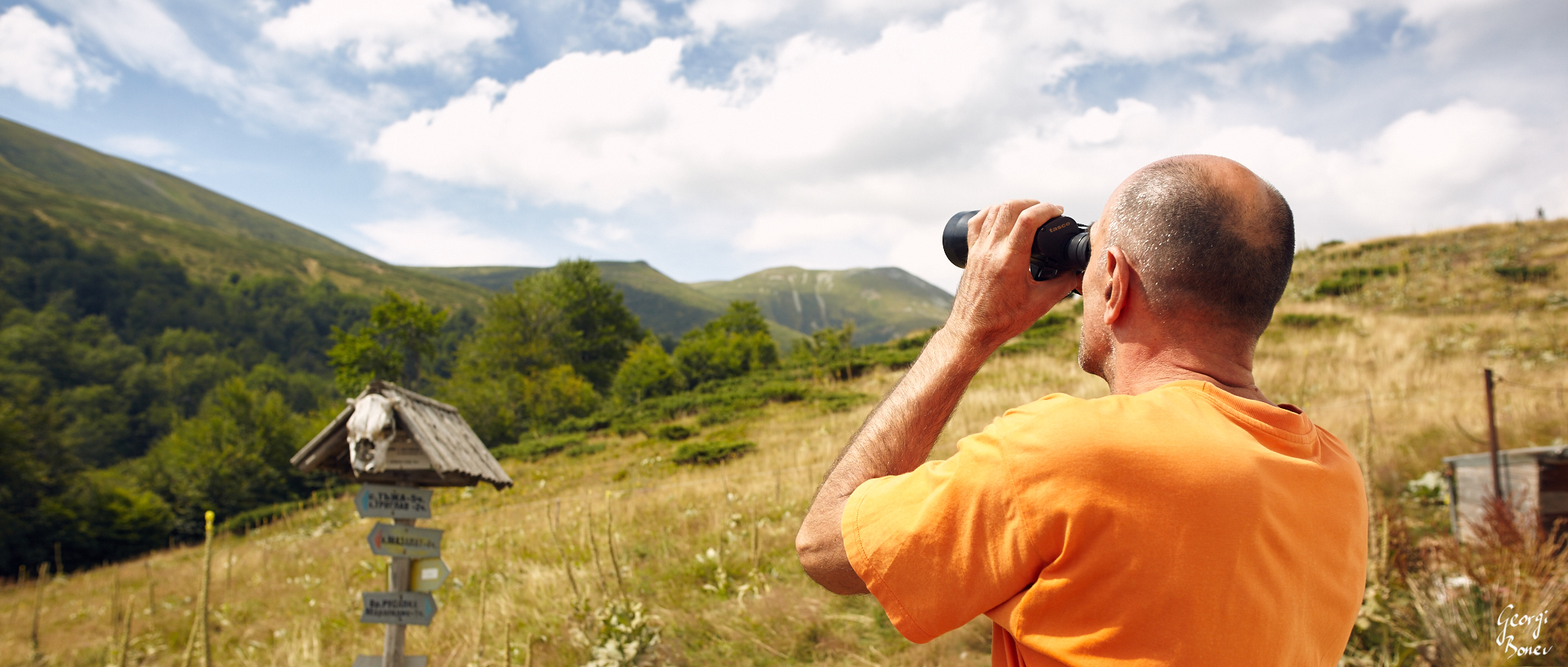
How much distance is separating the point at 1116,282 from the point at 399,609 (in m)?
4.01

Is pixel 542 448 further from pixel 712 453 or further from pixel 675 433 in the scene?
pixel 712 453

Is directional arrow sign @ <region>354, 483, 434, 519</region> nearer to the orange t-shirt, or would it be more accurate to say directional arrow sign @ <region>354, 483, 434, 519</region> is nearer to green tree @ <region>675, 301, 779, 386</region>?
the orange t-shirt

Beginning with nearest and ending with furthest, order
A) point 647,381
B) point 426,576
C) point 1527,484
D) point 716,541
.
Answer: point 426,576
point 1527,484
point 716,541
point 647,381

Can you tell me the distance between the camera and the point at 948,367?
4.25 ft

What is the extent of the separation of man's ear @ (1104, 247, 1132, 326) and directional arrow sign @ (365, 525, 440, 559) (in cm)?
370

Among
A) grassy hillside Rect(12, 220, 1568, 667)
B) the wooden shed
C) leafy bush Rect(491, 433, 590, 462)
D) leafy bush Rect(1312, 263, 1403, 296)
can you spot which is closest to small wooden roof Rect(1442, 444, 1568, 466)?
the wooden shed

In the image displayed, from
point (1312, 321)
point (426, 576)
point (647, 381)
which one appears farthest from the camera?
point (647, 381)

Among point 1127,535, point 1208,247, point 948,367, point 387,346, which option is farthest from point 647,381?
point 1127,535

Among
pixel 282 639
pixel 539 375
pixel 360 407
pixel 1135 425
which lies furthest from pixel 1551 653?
pixel 539 375

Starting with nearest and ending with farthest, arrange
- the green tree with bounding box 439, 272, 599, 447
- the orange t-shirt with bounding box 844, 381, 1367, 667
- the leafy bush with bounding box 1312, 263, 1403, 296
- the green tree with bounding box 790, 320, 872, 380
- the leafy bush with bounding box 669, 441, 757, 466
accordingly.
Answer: the orange t-shirt with bounding box 844, 381, 1367, 667, the leafy bush with bounding box 669, 441, 757, 466, the green tree with bounding box 790, 320, 872, 380, the leafy bush with bounding box 1312, 263, 1403, 296, the green tree with bounding box 439, 272, 599, 447

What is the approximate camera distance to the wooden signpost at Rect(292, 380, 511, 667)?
364 cm

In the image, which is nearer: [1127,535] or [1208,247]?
[1127,535]

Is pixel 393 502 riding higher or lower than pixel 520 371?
higher

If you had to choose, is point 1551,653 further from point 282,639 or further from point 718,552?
point 282,639
